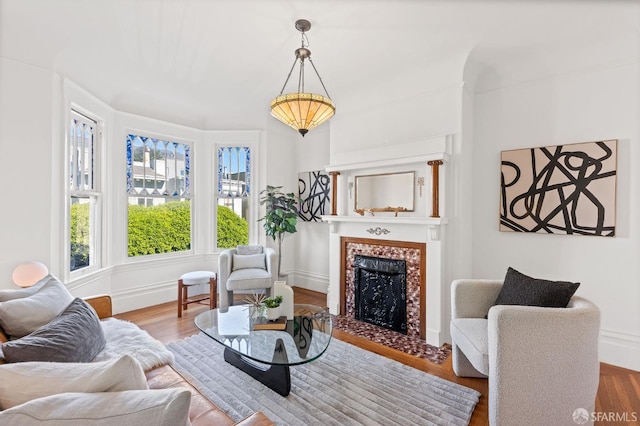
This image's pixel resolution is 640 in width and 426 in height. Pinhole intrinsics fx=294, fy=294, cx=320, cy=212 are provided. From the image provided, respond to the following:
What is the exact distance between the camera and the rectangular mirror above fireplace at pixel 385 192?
3.34 meters

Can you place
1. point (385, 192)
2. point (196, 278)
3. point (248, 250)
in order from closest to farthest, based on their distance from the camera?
point (385, 192) → point (196, 278) → point (248, 250)

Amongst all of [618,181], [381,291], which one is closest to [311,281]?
[381,291]

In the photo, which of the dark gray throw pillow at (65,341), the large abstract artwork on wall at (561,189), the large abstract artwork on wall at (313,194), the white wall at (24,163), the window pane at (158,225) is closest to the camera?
the dark gray throw pillow at (65,341)

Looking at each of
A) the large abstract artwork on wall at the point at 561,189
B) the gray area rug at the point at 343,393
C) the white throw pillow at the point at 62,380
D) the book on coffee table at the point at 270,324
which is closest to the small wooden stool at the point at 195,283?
the gray area rug at the point at 343,393

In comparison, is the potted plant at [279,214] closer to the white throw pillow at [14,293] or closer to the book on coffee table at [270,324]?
the book on coffee table at [270,324]

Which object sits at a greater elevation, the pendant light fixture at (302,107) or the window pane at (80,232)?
the pendant light fixture at (302,107)

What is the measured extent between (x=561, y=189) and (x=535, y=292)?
1.34m

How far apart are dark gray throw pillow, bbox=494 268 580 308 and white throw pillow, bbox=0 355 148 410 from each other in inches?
93.3

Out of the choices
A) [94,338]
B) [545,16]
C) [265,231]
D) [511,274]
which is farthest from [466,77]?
[94,338]

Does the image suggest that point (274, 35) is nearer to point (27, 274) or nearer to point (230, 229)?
point (27, 274)

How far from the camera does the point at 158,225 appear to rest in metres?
4.34

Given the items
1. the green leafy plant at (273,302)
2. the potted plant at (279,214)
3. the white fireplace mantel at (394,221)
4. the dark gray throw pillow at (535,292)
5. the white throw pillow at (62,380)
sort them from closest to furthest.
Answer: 1. the white throw pillow at (62,380)
2. the dark gray throw pillow at (535,292)
3. the green leafy plant at (273,302)
4. the white fireplace mantel at (394,221)
5. the potted plant at (279,214)

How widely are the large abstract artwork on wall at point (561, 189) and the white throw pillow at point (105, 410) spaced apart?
3.33 m

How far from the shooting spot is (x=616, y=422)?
6.31ft
